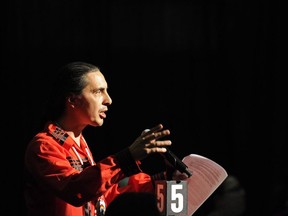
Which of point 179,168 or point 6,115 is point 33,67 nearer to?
point 6,115

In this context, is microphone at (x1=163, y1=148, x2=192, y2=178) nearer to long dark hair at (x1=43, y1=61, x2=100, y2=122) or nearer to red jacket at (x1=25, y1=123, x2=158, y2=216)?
red jacket at (x1=25, y1=123, x2=158, y2=216)

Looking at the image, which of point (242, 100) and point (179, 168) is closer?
point (179, 168)

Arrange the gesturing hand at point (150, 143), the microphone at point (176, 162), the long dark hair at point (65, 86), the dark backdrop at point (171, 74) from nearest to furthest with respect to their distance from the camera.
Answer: the gesturing hand at point (150, 143) → the microphone at point (176, 162) → the long dark hair at point (65, 86) → the dark backdrop at point (171, 74)

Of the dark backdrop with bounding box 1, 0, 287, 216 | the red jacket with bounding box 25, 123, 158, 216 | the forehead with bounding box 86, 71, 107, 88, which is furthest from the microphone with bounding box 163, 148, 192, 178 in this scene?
the dark backdrop with bounding box 1, 0, 287, 216

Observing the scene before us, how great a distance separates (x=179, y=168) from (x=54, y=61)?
2014 mm

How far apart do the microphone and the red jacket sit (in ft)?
0.66

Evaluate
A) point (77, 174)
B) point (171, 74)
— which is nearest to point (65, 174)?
point (77, 174)

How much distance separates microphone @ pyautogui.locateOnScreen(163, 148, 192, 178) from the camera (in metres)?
2.87

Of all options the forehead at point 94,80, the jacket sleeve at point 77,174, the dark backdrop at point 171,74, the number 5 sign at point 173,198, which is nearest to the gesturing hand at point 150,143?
the jacket sleeve at point 77,174

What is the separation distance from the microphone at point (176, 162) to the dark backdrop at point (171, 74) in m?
1.84

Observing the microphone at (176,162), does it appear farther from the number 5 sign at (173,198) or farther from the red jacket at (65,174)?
the red jacket at (65,174)

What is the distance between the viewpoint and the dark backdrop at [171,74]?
4562 millimetres

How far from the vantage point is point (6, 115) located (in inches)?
177

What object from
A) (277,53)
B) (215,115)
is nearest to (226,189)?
(215,115)
